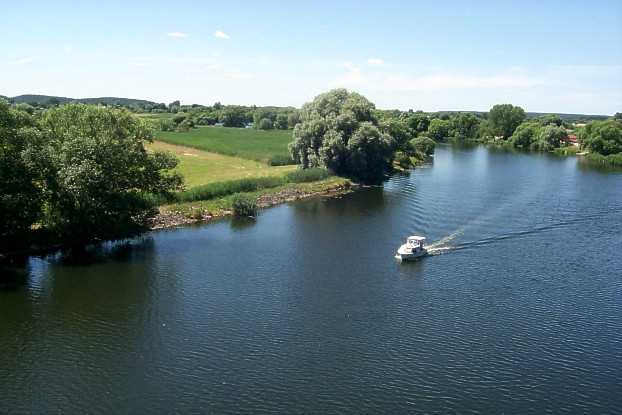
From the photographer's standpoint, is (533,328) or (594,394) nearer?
(594,394)

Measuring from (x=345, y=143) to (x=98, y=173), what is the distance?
5009 cm

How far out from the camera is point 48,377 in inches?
1192

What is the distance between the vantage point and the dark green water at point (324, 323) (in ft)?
94.9

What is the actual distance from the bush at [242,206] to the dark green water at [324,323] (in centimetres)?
424

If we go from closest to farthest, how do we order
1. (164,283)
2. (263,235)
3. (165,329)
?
1. (165,329)
2. (164,283)
3. (263,235)

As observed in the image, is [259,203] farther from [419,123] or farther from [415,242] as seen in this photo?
[419,123]

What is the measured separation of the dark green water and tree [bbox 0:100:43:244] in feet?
12.7

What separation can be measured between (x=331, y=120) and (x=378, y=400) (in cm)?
6914

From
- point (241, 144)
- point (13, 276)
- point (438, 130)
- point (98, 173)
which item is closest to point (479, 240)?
point (98, 173)

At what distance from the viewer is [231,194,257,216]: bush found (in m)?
67.1

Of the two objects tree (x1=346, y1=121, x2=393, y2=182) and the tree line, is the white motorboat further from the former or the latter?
tree (x1=346, y1=121, x2=393, y2=182)

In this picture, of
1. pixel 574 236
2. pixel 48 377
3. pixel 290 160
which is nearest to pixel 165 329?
pixel 48 377

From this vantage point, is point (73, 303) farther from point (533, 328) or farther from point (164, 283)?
point (533, 328)

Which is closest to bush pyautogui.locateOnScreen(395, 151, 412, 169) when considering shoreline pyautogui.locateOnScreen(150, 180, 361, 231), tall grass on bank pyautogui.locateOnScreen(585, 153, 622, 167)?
shoreline pyautogui.locateOnScreen(150, 180, 361, 231)
